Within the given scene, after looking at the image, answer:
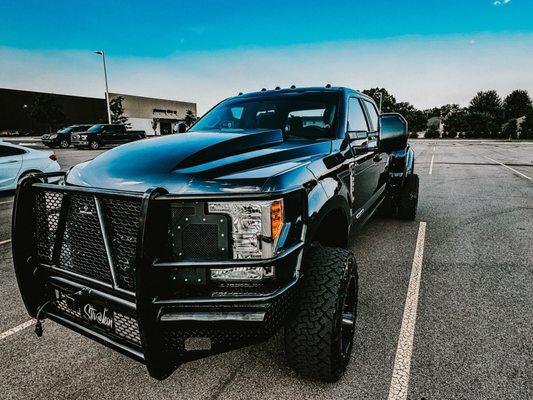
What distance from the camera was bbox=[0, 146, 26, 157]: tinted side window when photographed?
27.1 ft

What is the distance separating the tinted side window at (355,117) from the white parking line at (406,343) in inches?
65.7

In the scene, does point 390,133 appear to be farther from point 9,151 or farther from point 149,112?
point 149,112

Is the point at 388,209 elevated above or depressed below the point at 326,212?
below

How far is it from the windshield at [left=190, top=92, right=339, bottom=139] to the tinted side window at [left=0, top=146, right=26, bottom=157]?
680 centimetres

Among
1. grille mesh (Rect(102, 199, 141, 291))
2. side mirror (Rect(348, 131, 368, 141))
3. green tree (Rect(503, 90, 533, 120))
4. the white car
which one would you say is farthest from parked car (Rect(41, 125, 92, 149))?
green tree (Rect(503, 90, 533, 120))

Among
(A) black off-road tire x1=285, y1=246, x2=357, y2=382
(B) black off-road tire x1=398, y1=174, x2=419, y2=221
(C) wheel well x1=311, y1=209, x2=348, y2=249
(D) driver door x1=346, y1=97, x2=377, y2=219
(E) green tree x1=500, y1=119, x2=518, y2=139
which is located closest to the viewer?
(A) black off-road tire x1=285, y1=246, x2=357, y2=382

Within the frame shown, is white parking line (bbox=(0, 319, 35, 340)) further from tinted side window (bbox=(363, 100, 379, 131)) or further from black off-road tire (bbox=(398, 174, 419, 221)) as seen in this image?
black off-road tire (bbox=(398, 174, 419, 221))

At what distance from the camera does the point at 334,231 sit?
2875 mm

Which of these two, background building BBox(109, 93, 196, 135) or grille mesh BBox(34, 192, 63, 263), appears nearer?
grille mesh BBox(34, 192, 63, 263)

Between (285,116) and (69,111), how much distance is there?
57.7 metres

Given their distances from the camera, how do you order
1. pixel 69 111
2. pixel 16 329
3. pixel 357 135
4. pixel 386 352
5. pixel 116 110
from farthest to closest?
pixel 69 111 → pixel 116 110 → pixel 357 135 → pixel 16 329 → pixel 386 352

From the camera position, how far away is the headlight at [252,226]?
1771mm

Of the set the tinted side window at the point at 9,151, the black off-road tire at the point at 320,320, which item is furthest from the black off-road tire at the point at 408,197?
the tinted side window at the point at 9,151

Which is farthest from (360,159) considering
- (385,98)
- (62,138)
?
(385,98)
